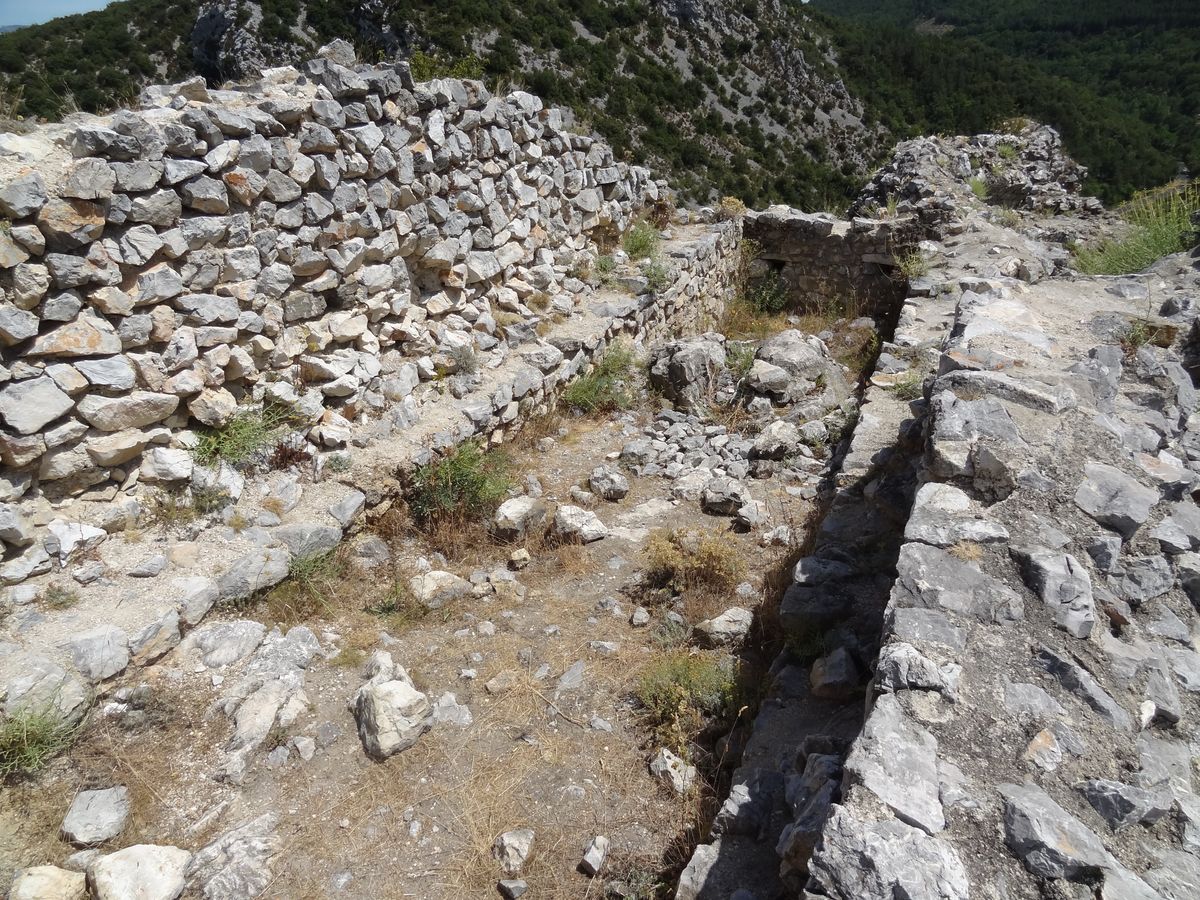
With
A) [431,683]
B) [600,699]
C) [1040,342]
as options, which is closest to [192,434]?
[431,683]

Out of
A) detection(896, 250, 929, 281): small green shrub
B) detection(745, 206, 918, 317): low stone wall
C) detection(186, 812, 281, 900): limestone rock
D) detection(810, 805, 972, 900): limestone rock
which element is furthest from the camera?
detection(745, 206, 918, 317): low stone wall

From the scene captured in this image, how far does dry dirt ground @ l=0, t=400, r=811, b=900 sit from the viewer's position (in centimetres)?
306

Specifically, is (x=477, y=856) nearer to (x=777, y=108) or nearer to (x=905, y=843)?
(x=905, y=843)

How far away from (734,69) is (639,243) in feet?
107

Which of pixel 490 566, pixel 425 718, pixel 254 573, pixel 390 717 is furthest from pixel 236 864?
pixel 490 566

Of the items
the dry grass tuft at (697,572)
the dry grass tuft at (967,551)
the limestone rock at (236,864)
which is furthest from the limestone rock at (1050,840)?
the limestone rock at (236,864)

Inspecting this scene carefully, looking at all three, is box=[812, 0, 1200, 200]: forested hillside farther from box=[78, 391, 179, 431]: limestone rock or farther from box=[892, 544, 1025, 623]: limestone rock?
box=[78, 391, 179, 431]: limestone rock

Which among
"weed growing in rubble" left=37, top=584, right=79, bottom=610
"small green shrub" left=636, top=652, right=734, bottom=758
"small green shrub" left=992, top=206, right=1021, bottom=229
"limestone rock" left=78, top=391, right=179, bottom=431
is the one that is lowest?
"small green shrub" left=636, top=652, right=734, bottom=758

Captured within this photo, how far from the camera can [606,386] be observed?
7094 millimetres

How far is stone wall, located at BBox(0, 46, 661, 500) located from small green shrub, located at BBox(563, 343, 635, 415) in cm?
70

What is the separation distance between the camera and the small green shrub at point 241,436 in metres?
4.50

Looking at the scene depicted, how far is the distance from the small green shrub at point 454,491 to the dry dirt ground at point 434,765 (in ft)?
1.61

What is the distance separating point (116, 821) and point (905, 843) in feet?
9.69

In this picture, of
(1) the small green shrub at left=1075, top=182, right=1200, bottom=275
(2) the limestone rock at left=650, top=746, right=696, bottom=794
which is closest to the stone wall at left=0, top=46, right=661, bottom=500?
(2) the limestone rock at left=650, top=746, right=696, bottom=794
